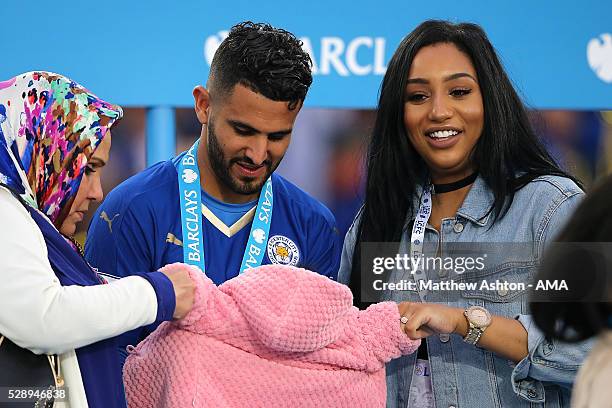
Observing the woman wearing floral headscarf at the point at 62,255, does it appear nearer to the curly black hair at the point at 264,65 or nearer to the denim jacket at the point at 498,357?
the curly black hair at the point at 264,65

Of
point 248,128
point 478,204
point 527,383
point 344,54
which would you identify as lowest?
point 527,383

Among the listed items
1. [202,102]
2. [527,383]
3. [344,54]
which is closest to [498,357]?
[527,383]

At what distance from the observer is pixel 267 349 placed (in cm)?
197

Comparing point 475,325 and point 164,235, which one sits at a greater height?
point 164,235

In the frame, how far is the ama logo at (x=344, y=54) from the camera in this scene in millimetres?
3621

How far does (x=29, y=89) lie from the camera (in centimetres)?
193

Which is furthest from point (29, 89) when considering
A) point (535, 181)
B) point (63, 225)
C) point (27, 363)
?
point (535, 181)

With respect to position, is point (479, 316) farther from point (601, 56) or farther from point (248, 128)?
point (601, 56)

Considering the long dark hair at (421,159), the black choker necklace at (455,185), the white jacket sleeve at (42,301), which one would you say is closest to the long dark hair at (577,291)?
the white jacket sleeve at (42,301)

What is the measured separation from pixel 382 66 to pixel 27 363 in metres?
2.23

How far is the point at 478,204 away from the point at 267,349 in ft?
2.12

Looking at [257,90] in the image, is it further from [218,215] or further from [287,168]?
[287,168]

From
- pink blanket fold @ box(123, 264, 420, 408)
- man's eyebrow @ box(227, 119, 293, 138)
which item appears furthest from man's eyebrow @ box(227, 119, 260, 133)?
pink blanket fold @ box(123, 264, 420, 408)

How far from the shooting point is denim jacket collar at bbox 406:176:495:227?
7.30 ft
